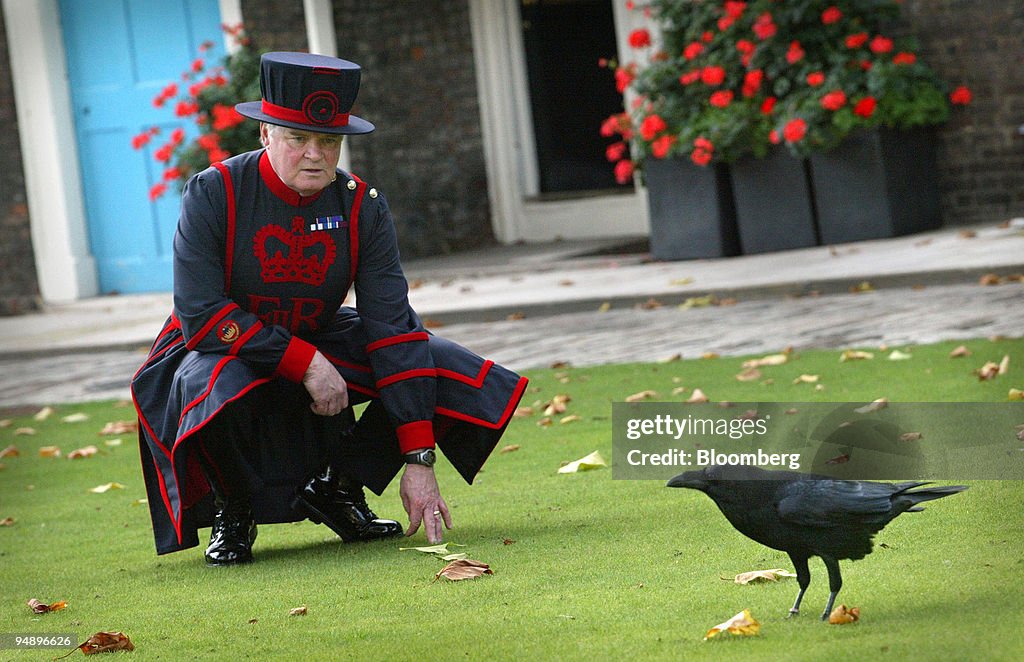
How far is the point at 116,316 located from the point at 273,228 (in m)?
7.89

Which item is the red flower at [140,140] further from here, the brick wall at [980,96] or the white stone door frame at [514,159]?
the brick wall at [980,96]

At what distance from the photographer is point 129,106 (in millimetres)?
A: 12609

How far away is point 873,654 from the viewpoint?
241 cm

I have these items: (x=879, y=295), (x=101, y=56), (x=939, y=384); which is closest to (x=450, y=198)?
(x=101, y=56)

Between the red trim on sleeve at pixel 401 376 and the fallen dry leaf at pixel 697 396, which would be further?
the fallen dry leaf at pixel 697 396

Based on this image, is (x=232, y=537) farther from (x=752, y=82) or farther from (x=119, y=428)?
(x=752, y=82)

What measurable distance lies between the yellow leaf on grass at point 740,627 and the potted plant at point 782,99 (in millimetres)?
7381

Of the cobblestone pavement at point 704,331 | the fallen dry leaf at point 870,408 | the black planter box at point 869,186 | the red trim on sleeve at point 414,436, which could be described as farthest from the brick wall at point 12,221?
the fallen dry leaf at point 870,408

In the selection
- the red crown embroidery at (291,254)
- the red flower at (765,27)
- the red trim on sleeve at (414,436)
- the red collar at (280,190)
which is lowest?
the red trim on sleeve at (414,436)

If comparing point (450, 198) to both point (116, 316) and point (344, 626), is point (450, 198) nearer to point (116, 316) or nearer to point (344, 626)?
point (116, 316)

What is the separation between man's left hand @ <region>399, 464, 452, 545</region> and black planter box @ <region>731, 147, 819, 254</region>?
6.90 m

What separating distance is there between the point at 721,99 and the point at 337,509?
A: 6751 mm

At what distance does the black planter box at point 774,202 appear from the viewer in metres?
10.2

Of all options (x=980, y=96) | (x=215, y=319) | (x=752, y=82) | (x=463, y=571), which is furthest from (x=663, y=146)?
(x=463, y=571)
